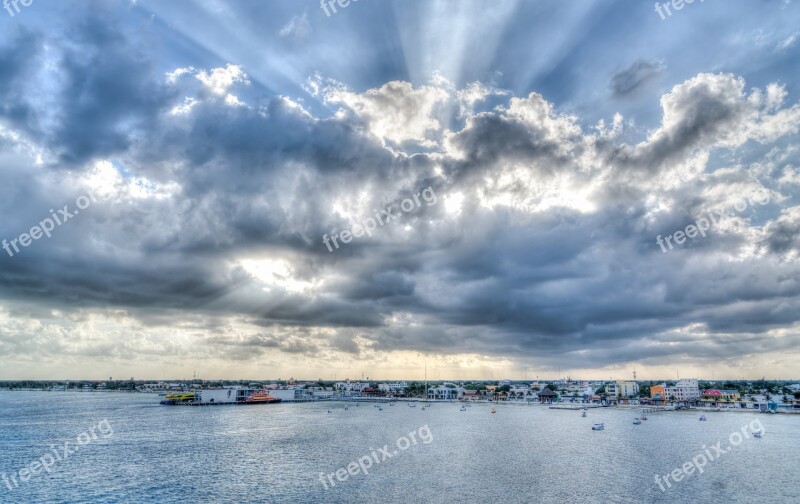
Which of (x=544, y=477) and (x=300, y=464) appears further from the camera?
(x=300, y=464)

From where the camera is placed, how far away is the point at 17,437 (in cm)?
10050

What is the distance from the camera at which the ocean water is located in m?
55.7

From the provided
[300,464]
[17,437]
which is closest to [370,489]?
[300,464]

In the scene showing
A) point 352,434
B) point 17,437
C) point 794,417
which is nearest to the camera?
point 17,437

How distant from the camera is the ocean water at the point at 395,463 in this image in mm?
55656

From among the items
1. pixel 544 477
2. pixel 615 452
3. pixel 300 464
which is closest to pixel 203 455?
pixel 300 464

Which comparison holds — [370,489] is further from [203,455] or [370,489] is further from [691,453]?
[691,453]

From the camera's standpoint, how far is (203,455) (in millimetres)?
81062

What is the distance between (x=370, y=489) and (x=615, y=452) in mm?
49856

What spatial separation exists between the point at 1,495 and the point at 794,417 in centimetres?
19135

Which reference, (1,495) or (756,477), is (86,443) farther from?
(756,477)

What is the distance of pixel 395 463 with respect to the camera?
71.9m

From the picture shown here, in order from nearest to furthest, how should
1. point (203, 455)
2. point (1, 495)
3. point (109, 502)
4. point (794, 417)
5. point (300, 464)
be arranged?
point (109, 502) < point (1, 495) < point (300, 464) < point (203, 455) < point (794, 417)

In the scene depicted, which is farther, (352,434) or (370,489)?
(352,434)
